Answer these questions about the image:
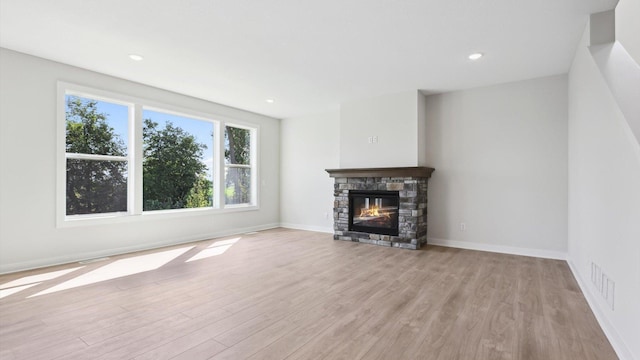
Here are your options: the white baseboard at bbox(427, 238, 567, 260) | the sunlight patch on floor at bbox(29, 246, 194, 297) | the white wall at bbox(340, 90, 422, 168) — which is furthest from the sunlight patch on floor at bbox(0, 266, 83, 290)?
the white baseboard at bbox(427, 238, 567, 260)

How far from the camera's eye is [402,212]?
5.02 meters

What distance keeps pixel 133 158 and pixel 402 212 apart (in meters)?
4.34

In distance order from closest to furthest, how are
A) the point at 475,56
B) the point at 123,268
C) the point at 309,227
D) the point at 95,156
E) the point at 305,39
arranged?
1. the point at 305,39
2. the point at 475,56
3. the point at 123,268
4. the point at 95,156
5. the point at 309,227

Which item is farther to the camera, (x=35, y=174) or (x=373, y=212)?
(x=373, y=212)

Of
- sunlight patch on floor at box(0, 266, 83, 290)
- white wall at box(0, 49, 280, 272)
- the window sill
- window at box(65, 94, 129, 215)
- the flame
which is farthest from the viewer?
the flame

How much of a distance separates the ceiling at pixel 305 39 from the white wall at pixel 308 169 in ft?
6.24

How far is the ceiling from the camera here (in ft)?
8.73

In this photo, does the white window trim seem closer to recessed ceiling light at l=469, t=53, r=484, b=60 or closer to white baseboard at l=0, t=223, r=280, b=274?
white baseboard at l=0, t=223, r=280, b=274

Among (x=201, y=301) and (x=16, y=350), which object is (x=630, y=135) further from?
(x=16, y=350)

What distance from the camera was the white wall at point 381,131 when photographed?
510 centimetres

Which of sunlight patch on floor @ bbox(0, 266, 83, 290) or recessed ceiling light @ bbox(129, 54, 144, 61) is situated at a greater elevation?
recessed ceiling light @ bbox(129, 54, 144, 61)

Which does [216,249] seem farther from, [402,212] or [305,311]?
[402,212]

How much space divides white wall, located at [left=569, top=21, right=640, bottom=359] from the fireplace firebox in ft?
7.86

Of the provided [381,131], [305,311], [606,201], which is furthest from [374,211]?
[606,201]
